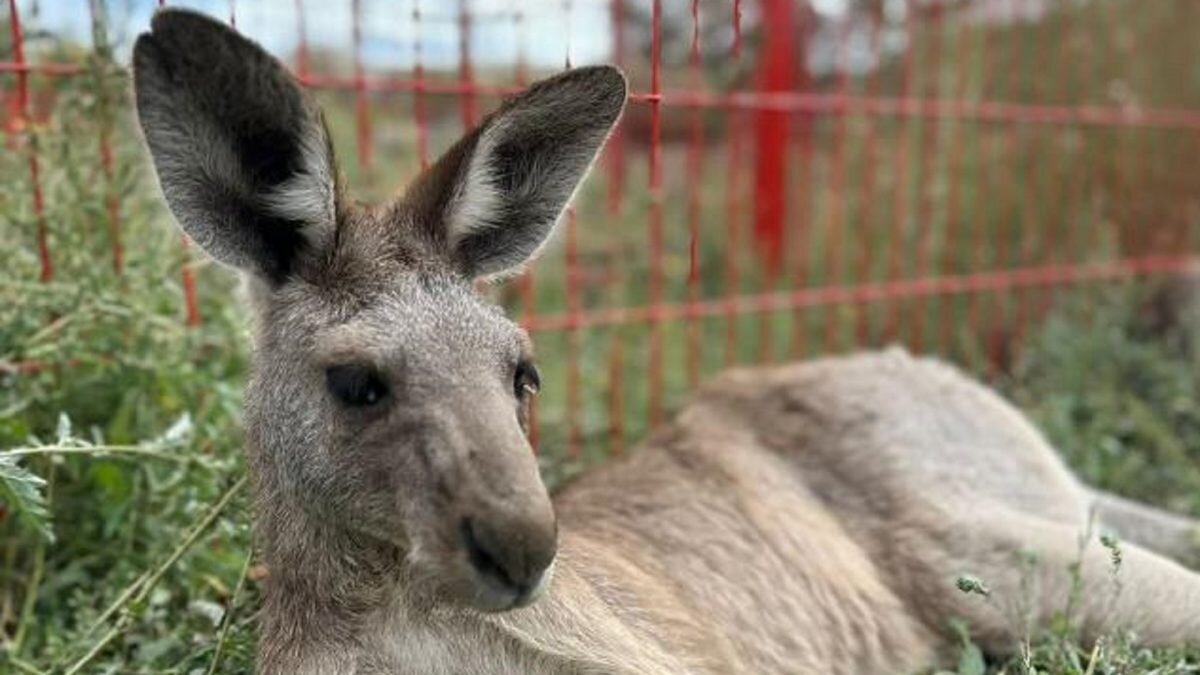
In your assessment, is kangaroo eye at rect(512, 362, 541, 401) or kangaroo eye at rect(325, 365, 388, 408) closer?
kangaroo eye at rect(325, 365, 388, 408)

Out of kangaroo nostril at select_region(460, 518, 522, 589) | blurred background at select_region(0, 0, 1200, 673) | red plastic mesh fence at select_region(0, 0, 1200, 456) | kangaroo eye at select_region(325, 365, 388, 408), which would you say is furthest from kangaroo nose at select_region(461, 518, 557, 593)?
red plastic mesh fence at select_region(0, 0, 1200, 456)

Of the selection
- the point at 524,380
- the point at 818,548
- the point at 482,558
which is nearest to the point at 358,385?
the point at 524,380

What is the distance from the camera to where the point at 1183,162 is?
689cm

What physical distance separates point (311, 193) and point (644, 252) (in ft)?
18.5

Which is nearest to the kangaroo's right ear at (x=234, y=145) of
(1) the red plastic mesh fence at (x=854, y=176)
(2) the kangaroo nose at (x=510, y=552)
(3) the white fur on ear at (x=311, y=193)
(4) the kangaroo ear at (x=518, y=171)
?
(3) the white fur on ear at (x=311, y=193)

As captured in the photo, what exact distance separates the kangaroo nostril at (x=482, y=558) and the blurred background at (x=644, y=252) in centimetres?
87

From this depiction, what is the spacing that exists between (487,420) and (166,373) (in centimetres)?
152

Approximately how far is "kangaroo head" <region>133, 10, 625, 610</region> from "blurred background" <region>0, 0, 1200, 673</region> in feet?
1.46

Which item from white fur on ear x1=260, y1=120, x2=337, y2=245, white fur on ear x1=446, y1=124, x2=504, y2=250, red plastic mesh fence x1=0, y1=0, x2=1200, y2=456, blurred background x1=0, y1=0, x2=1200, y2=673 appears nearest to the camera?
white fur on ear x1=260, y1=120, x2=337, y2=245

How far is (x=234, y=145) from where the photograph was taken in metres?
2.45

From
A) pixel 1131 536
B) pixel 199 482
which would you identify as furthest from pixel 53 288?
pixel 1131 536

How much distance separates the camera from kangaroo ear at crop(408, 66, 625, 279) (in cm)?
256

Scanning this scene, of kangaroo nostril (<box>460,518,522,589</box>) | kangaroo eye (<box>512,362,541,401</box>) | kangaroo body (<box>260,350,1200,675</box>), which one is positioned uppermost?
kangaroo eye (<box>512,362,541,401</box>)

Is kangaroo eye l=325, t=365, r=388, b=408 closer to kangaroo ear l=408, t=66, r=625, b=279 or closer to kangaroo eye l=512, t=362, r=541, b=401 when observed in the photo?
kangaroo eye l=512, t=362, r=541, b=401
